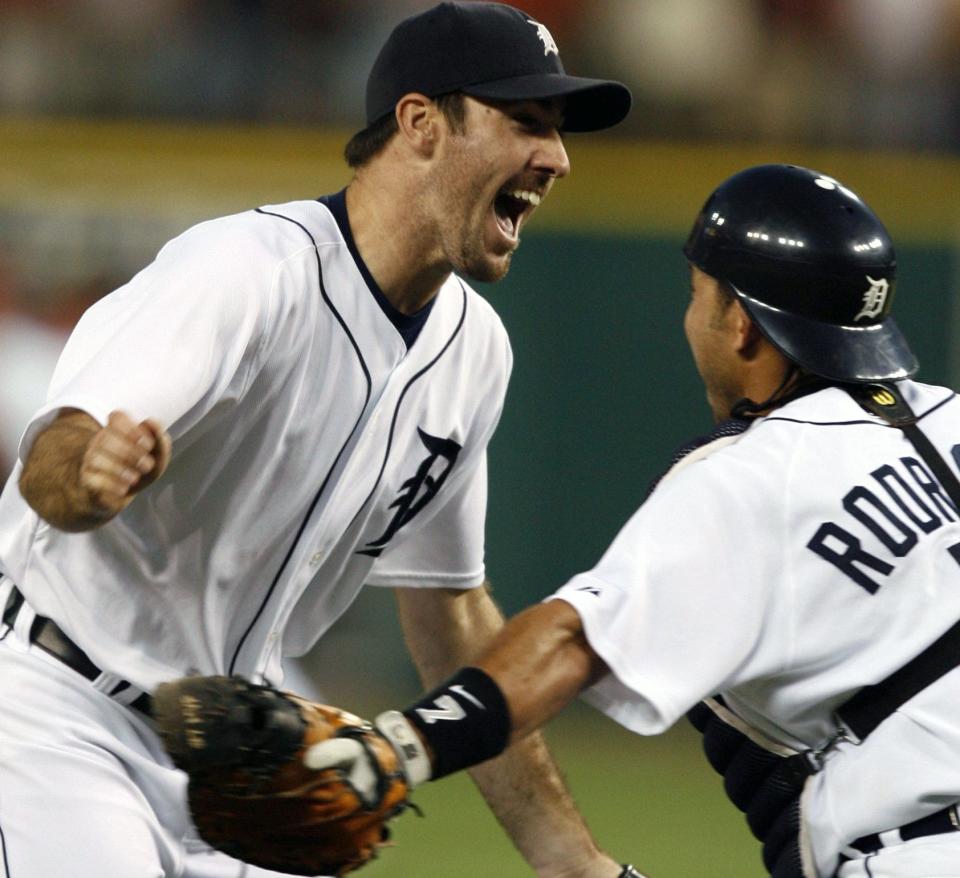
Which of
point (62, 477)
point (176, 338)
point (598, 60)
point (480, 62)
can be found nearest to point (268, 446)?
point (176, 338)

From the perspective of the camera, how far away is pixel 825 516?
8.00 ft

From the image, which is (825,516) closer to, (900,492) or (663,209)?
(900,492)

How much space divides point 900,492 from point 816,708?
1.15 ft

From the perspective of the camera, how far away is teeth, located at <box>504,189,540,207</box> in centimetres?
346

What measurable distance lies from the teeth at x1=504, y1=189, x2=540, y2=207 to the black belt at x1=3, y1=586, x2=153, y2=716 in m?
1.23

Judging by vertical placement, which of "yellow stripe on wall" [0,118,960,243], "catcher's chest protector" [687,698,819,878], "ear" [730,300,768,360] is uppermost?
"ear" [730,300,768,360]

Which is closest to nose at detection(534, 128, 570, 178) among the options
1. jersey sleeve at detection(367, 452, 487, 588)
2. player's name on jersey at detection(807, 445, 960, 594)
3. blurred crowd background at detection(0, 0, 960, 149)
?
jersey sleeve at detection(367, 452, 487, 588)

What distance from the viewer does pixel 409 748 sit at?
2.34 m

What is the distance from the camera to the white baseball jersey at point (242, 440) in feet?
9.33

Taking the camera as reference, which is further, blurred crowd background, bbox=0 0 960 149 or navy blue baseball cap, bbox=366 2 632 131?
blurred crowd background, bbox=0 0 960 149

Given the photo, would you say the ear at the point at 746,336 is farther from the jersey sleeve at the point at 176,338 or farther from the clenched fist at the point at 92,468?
the clenched fist at the point at 92,468

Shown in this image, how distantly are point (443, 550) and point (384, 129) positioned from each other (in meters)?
0.94

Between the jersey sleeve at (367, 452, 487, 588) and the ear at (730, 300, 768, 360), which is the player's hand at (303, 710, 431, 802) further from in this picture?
the jersey sleeve at (367, 452, 487, 588)

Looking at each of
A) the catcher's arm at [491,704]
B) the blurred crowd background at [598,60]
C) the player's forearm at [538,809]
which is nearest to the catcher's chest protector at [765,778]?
the catcher's arm at [491,704]
